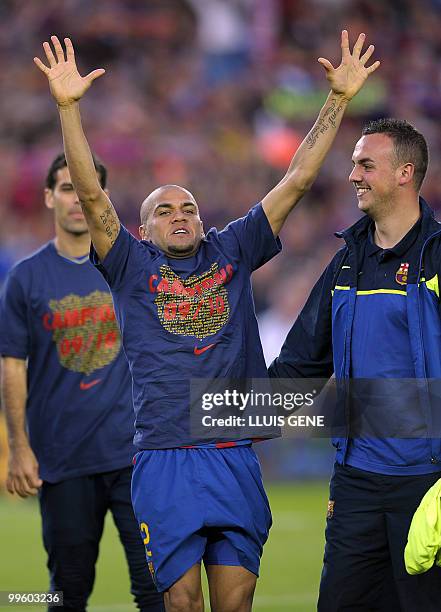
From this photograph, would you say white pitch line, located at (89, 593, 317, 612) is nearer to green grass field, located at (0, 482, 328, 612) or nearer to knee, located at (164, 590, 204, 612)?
green grass field, located at (0, 482, 328, 612)

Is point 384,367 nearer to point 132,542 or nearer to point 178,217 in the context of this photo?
point 178,217

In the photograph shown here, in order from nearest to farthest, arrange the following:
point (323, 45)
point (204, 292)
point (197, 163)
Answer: point (204, 292), point (197, 163), point (323, 45)

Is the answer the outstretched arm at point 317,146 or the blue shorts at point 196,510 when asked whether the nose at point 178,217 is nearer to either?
the outstretched arm at point 317,146

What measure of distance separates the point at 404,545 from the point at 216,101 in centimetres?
1475

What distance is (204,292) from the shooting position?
4.71 m

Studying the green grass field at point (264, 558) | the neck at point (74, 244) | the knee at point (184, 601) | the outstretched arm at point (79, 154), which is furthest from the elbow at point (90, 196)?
the green grass field at point (264, 558)

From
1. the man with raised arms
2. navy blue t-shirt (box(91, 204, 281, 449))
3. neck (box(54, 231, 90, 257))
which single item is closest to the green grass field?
neck (box(54, 231, 90, 257))

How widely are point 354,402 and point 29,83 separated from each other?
13882 mm

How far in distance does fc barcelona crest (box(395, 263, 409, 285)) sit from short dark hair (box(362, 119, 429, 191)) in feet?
1.32

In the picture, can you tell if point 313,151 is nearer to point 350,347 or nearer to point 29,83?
point 350,347

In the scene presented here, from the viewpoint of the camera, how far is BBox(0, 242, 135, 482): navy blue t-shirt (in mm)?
5844

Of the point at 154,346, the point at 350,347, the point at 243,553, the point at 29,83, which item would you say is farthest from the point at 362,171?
the point at 29,83

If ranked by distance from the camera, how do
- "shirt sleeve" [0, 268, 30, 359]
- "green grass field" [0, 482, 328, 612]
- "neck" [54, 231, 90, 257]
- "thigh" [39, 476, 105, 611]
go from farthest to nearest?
"green grass field" [0, 482, 328, 612]
"neck" [54, 231, 90, 257]
"shirt sleeve" [0, 268, 30, 359]
"thigh" [39, 476, 105, 611]

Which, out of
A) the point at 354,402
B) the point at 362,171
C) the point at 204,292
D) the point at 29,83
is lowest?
the point at 354,402
